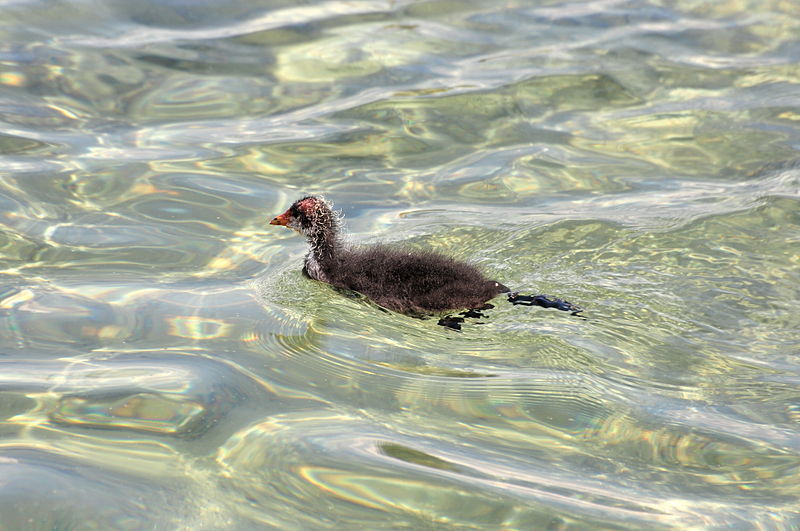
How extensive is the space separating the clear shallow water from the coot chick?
0.16 meters

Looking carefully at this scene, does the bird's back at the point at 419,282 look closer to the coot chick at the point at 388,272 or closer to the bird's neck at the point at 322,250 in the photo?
the coot chick at the point at 388,272

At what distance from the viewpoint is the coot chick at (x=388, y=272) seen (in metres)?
5.91

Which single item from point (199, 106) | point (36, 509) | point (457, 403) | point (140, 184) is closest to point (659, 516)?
point (457, 403)

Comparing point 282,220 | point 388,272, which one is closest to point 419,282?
point 388,272

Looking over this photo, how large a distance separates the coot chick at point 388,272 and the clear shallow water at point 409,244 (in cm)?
16

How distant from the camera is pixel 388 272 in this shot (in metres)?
6.08

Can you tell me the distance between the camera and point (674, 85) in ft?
33.0

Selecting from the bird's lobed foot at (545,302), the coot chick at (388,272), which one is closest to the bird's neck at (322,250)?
the coot chick at (388,272)

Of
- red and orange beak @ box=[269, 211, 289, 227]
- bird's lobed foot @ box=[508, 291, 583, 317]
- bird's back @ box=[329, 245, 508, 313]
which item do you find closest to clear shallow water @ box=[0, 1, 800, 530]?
bird's lobed foot @ box=[508, 291, 583, 317]

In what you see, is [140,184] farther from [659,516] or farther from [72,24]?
[659,516]

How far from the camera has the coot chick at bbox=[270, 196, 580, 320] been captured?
591 cm

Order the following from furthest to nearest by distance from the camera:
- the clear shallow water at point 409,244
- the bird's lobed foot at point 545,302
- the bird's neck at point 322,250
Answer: the bird's neck at point 322,250, the bird's lobed foot at point 545,302, the clear shallow water at point 409,244

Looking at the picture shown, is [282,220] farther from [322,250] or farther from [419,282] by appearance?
[419,282]

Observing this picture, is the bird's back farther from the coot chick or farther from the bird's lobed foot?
the bird's lobed foot
